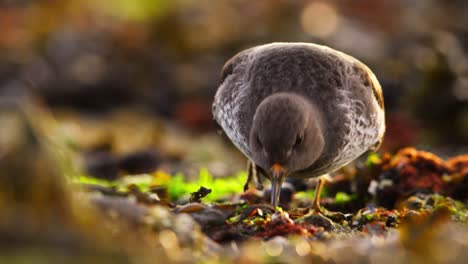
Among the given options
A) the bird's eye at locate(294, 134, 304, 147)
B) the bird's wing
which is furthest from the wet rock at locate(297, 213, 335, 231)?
the bird's wing

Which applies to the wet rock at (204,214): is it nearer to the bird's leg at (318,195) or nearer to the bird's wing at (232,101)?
the bird's wing at (232,101)

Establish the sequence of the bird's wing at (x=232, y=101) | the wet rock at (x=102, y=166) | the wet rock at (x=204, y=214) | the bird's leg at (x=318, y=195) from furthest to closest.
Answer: the wet rock at (x=102, y=166), the bird's leg at (x=318, y=195), the bird's wing at (x=232, y=101), the wet rock at (x=204, y=214)

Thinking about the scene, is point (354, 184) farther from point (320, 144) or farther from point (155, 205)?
point (155, 205)

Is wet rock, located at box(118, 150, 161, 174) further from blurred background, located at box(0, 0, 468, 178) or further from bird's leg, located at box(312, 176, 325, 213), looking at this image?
bird's leg, located at box(312, 176, 325, 213)

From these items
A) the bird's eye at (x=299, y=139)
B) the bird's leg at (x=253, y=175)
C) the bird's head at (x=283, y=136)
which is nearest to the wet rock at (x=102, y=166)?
the bird's leg at (x=253, y=175)

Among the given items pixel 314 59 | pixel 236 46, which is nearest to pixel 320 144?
pixel 314 59

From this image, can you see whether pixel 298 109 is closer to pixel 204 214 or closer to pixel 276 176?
pixel 276 176
